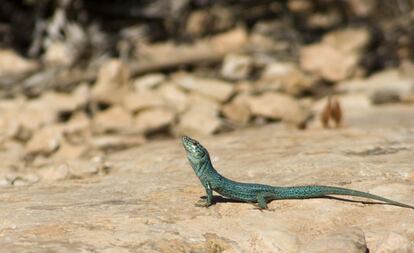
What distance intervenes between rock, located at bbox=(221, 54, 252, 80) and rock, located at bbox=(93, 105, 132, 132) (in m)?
2.53

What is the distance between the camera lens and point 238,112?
12055 millimetres

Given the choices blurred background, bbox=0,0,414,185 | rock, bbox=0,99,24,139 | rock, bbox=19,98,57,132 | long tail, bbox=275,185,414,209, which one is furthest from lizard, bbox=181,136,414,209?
rock, bbox=19,98,57,132

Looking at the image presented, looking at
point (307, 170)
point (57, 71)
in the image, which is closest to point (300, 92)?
point (57, 71)

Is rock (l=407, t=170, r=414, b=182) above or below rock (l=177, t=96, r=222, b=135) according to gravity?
above

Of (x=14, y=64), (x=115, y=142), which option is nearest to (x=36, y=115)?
(x=115, y=142)

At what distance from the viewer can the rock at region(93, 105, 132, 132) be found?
38.2 ft

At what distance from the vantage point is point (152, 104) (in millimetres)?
12008

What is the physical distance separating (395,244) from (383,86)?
7.94m

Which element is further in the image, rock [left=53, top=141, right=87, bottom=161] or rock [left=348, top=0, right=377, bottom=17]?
rock [left=348, top=0, right=377, bottom=17]

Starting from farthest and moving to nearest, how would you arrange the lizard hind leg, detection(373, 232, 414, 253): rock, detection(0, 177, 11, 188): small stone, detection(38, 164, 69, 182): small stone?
detection(38, 164, 69, 182): small stone, detection(0, 177, 11, 188): small stone, the lizard hind leg, detection(373, 232, 414, 253): rock

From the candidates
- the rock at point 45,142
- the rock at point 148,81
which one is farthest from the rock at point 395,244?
the rock at point 148,81

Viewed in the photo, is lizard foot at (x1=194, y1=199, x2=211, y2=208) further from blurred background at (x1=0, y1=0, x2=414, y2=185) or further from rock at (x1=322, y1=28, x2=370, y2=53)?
rock at (x1=322, y1=28, x2=370, y2=53)

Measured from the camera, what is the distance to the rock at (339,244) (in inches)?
229

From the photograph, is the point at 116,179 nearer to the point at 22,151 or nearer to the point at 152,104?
the point at 22,151
